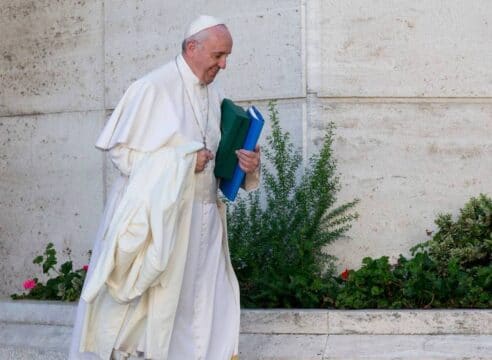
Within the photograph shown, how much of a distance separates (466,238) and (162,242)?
2657mm

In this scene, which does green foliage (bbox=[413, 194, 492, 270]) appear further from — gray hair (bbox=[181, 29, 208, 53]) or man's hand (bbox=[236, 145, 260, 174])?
gray hair (bbox=[181, 29, 208, 53])

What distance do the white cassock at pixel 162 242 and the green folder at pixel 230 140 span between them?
0.18ft

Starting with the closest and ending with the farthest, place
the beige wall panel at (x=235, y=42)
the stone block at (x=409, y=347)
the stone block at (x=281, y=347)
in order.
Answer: the stone block at (x=409, y=347) → the stone block at (x=281, y=347) → the beige wall panel at (x=235, y=42)

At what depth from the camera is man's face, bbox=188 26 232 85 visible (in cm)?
479

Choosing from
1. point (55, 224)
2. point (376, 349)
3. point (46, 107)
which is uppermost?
point (46, 107)

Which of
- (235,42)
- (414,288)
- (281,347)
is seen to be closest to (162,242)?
(281,347)

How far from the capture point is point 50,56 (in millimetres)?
7977

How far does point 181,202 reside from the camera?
15.3 ft

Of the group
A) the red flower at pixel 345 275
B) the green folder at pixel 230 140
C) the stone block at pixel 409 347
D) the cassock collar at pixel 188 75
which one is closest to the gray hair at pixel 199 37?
the cassock collar at pixel 188 75

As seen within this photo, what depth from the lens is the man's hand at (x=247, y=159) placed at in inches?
193

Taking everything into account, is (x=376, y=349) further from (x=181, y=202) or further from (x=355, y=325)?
(x=181, y=202)

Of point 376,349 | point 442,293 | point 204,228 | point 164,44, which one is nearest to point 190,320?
point 204,228

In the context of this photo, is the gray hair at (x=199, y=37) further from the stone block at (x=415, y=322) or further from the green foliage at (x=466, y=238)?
the green foliage at (x=466, y=238)

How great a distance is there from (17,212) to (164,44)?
71.4 inches
